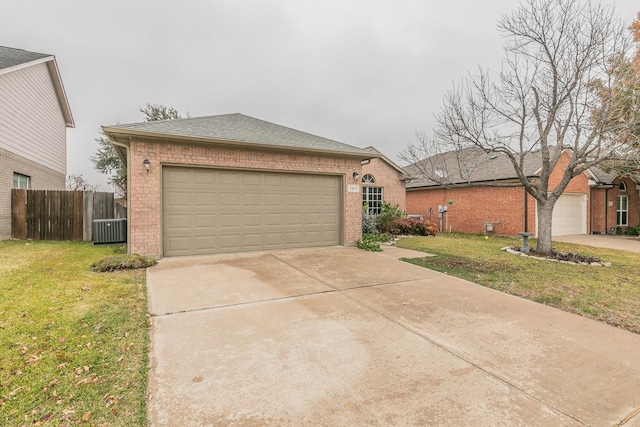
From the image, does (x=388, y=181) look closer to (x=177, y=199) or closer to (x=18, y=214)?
(x=177, y=199)

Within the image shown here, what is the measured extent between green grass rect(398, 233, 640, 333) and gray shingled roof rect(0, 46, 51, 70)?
14.1 metres

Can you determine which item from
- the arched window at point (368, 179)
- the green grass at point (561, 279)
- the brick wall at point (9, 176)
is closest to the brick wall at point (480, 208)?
the arched window at point (368, 179)

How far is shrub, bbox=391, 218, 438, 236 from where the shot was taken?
13.3 meters

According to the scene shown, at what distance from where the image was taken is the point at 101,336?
299cm

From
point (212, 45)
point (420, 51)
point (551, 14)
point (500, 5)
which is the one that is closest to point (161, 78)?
point (212, 45)

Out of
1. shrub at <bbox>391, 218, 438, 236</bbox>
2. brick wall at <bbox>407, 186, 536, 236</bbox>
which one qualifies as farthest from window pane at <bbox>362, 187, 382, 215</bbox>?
brick wall at <bbox>407, 186, 536, 236</bbox>

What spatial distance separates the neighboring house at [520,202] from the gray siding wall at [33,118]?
608 inches

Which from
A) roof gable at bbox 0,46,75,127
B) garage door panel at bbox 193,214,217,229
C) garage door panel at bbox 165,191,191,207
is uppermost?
roof gable at bbox 0,46,75,127

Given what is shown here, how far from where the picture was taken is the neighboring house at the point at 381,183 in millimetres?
16469

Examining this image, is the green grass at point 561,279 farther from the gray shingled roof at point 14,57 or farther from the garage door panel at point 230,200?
the gray shingled roof at point 14,57

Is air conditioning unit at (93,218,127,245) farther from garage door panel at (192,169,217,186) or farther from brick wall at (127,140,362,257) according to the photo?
garage door panel at (192,169,217,186)

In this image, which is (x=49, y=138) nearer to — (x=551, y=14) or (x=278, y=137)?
(x=278, y=137)

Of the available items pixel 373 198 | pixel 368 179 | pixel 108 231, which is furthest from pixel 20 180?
pixel 373 198

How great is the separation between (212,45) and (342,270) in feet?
41.0
